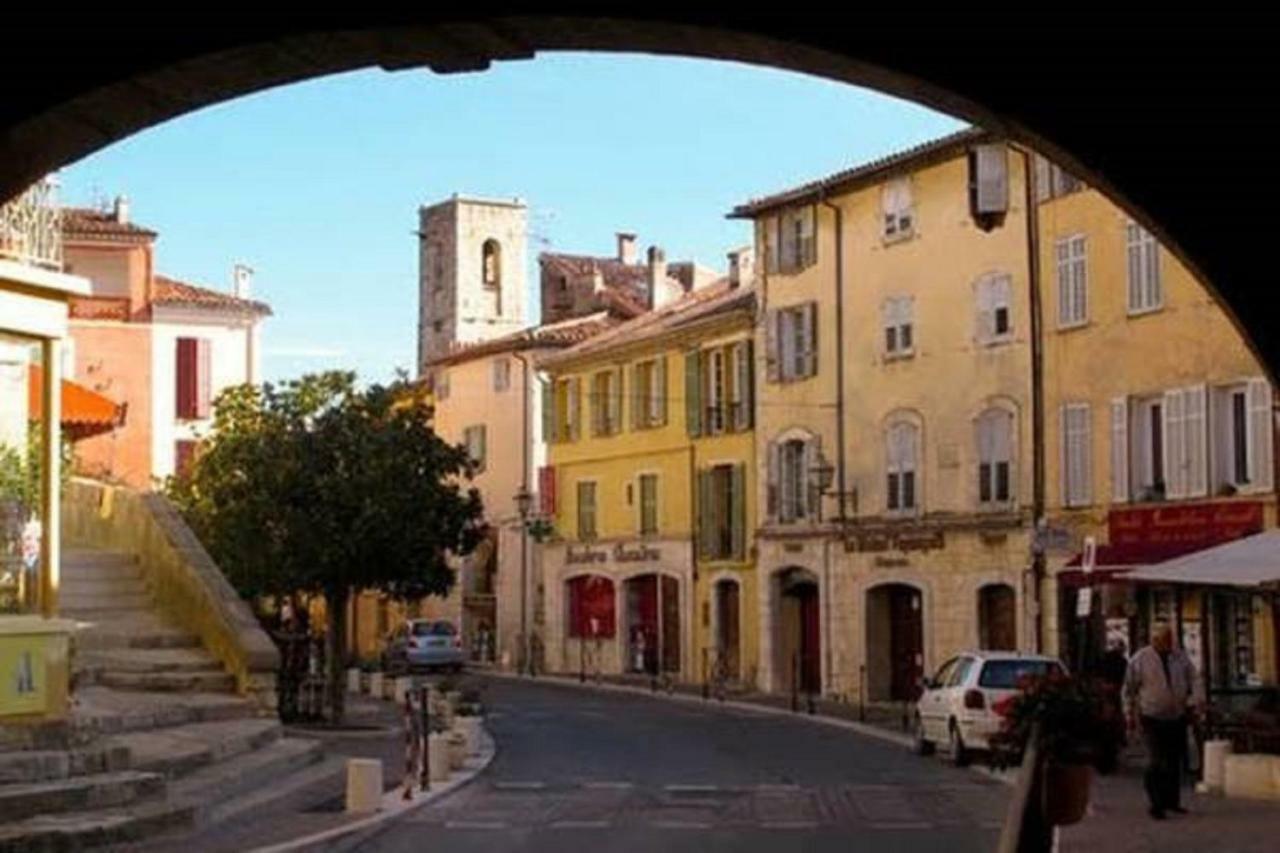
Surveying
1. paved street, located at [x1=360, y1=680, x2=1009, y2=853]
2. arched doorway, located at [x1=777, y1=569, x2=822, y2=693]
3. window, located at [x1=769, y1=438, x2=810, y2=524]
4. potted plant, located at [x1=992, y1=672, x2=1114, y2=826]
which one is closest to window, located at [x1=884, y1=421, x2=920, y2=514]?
window, located at [x1=769, y1=438, x2=810, y2=524]

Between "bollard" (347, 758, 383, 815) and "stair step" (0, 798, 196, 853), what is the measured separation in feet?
8.00

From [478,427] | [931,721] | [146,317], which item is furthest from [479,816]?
[478,427]

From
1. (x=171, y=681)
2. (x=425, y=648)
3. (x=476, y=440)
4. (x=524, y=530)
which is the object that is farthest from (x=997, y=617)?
(x=476, y=440)

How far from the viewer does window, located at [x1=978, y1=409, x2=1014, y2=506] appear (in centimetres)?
3869

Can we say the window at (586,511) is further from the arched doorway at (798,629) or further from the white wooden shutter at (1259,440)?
the white wooden shutter at (1259,440)

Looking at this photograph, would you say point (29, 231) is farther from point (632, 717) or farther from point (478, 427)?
point (478, 427)

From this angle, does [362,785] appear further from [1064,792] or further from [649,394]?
[649,394]

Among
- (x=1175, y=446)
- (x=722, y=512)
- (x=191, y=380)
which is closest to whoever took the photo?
(x=1175, y=446)

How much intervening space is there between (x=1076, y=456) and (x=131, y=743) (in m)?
20.3

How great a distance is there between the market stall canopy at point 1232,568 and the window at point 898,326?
1870 centimetres

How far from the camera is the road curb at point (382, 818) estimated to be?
17234mm

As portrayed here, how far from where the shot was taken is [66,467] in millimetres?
33969

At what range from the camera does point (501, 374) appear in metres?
67.6

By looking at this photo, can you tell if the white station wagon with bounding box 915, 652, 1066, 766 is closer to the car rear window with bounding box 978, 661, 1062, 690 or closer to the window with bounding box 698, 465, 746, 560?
the car rear window with bounding box 978, 661, 1062, 690
